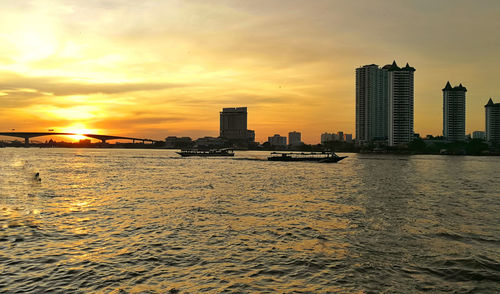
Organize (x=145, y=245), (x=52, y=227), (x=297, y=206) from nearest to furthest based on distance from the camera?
1. (x=145, y=245)
2. (x=52, y=227)
3. (x=297, y=206)

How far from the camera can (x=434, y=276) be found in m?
15.8

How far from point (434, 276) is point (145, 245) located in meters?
14.6

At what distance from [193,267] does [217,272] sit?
1.29 m

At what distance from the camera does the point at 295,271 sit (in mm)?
16234

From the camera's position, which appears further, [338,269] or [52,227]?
[52,227]

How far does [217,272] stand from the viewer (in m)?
16.0

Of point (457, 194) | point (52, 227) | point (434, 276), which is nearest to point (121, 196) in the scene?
point (52, 227)

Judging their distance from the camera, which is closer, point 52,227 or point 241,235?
point 241,235

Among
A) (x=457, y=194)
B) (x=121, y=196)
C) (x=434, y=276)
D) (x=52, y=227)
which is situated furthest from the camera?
(x=457, y=194)

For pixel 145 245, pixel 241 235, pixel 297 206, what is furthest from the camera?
pixel 297 206

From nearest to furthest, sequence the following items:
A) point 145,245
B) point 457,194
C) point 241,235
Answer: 1. point 145,245
2. point 241,235
3. point 457,194

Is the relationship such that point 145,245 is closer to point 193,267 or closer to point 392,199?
point 193,267

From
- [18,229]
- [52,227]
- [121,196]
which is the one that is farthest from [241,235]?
[121,196]

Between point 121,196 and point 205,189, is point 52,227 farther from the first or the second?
point 205,189
